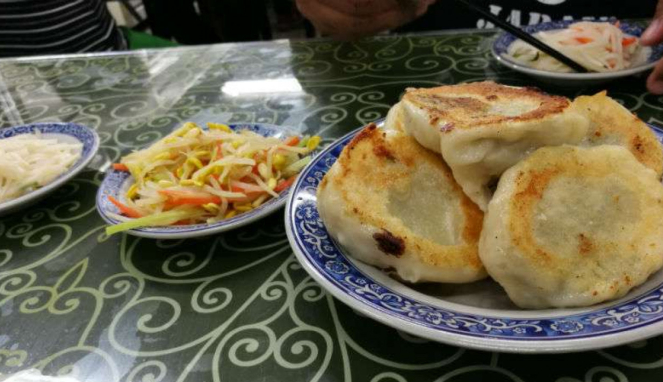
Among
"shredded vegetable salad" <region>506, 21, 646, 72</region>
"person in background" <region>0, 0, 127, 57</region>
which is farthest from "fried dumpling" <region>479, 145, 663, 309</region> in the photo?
"person in background" <region>0, 0, 127, 57</region>

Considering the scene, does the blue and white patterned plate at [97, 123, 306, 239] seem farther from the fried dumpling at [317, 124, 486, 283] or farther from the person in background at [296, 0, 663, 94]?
the person in background at [296, 0, 663, 94]

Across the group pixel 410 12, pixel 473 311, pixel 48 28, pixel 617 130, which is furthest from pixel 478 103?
pixel 48 28

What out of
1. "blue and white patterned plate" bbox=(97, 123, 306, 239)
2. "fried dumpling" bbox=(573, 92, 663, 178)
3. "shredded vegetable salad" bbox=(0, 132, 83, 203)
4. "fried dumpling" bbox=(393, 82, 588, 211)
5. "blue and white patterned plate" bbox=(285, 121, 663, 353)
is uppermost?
"fried dumpling" bbox=(393, 82, 588, 211)

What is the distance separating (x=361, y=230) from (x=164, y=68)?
1981 mm

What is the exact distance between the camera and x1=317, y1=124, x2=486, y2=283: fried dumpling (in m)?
0.84

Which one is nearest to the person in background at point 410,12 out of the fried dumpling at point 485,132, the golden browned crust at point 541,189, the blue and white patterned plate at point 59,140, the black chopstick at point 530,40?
the black chopstick at point 530,40

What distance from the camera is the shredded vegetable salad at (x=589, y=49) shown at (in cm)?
174

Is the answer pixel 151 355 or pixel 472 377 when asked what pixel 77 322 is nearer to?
pixel 151 355

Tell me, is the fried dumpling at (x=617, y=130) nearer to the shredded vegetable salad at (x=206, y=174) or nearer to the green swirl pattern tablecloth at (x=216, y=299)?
the green swirl pattern tablecloth at (x=216, y=299)

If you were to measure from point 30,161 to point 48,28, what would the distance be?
2354 millimetres

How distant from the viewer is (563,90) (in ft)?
5.86

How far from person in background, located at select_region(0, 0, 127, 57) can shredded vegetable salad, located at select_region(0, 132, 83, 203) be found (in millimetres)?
2069

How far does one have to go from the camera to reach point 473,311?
762mm

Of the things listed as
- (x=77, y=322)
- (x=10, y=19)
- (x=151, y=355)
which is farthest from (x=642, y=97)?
(x=10, y=19)
